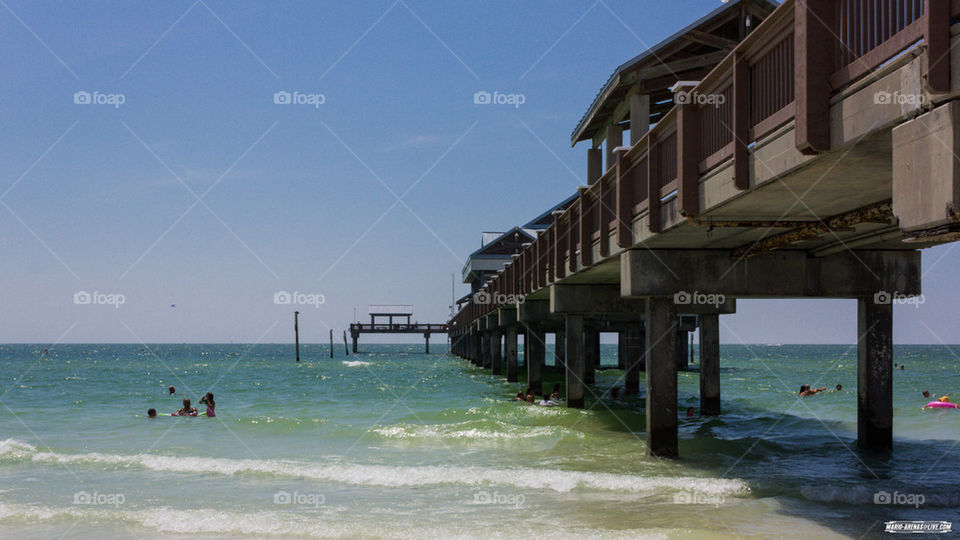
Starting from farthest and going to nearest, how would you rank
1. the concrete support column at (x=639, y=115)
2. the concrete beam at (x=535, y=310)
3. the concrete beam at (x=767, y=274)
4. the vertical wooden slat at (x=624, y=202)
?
the concrete beam at (x=535, y=310) < the concrete support column at (x=639, y=115) < the concrete beam at (x=767, y=274) < the vertical wooden slat at (x=624, y=202)

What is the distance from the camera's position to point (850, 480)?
14.1 meters

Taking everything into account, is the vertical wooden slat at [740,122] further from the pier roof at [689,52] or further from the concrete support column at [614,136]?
the concrete support column at [614,136]

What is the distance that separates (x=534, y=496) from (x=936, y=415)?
829 inches

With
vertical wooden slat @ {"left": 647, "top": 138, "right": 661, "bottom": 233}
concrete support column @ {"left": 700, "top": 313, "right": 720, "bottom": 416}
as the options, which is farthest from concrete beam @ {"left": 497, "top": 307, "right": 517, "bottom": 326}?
vertical wooden slat @ {"left": 647, "top": 138, "right": 661, "bottom": 233}

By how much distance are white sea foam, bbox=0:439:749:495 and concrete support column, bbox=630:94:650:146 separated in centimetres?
688

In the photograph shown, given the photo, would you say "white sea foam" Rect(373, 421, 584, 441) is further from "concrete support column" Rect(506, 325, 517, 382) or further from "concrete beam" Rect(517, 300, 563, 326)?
"concrete support column" Rect(506, 325, 517, 382)

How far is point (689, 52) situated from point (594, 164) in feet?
17.4

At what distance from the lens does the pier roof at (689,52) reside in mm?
16609

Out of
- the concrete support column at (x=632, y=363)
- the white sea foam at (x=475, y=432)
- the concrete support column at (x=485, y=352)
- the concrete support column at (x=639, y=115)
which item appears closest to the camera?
the concrete support column at (x=639, y=115)

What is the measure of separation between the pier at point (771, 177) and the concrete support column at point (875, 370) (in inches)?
1.4

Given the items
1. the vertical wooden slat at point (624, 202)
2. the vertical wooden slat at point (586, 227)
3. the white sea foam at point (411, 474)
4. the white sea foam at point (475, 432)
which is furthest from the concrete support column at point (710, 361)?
the vertical wooden slat at point (624, 202)

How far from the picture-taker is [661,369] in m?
14.3

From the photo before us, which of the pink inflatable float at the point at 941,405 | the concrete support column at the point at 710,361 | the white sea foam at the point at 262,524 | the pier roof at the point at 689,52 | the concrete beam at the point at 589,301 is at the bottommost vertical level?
the pink inflatable float at the point at 941,405

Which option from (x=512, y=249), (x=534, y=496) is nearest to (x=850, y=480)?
(x=534, y=496)
